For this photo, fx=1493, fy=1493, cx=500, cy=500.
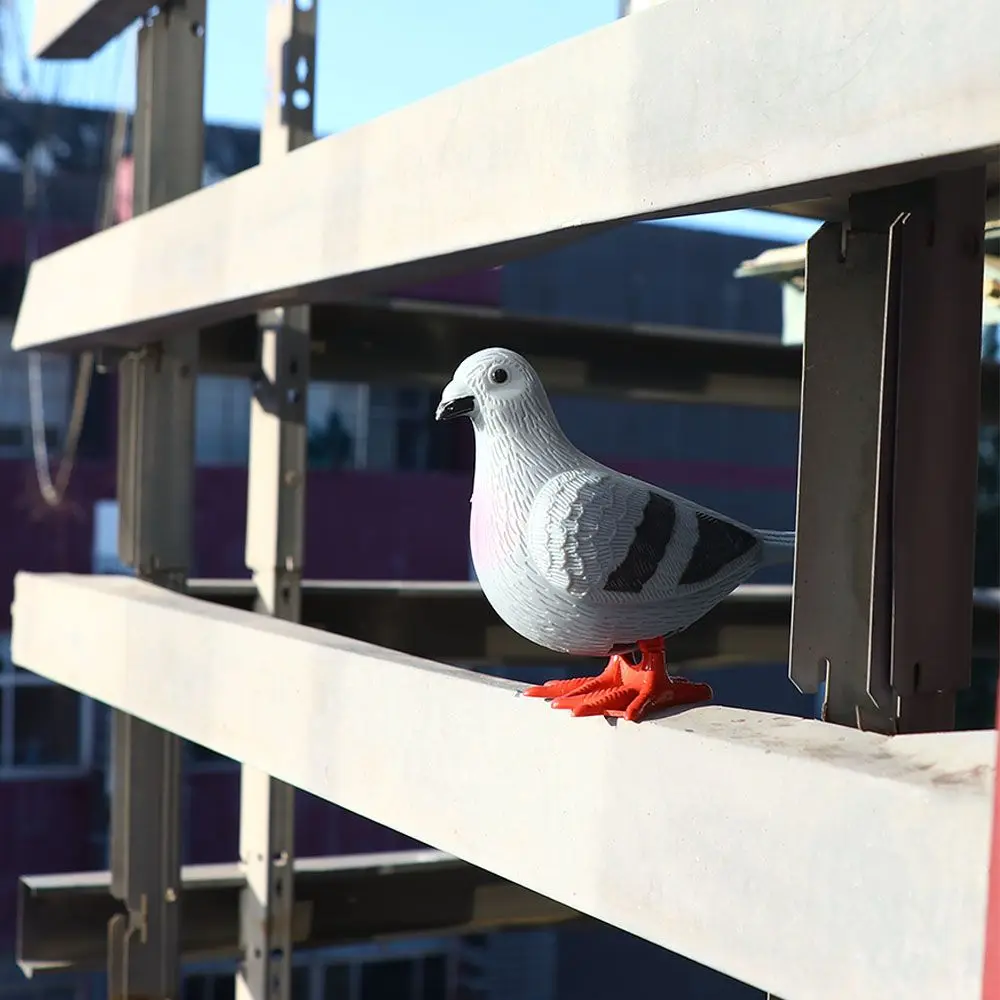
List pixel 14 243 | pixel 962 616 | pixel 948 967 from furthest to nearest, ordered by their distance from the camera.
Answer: pixel 14 243 → pixel 962 616 → pixel 948 967

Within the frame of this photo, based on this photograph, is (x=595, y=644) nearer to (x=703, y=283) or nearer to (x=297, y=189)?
(x=297, y=189)

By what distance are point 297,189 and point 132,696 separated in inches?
39.6

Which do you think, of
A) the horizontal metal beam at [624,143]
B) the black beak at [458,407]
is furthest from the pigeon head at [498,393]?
the horizontal metal beam at [624,143]

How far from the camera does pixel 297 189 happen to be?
1.92m

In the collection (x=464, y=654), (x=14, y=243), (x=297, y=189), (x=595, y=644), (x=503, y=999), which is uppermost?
(x=14, y=243)

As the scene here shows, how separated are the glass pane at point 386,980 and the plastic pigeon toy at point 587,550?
7.74m

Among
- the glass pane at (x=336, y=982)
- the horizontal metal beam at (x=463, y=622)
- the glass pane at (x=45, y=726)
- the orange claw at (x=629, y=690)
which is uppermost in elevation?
the orange claw at (x=629, y=690)

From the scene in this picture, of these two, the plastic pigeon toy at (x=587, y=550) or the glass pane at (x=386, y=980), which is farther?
the glass pane at (x=386, y=980)

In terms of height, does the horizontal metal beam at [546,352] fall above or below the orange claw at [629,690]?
above

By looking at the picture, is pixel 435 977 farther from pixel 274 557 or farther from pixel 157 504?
pixel 274 557

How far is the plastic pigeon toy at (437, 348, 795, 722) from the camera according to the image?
1366mm

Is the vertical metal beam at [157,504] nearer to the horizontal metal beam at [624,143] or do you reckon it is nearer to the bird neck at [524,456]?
the horizontal metal beam at [624,143]

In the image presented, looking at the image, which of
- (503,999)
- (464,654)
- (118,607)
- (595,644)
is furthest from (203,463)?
(595,644)

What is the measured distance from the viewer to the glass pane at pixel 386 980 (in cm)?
872
